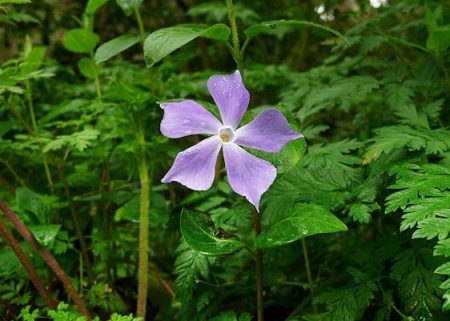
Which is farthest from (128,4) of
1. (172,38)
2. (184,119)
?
(184,119)

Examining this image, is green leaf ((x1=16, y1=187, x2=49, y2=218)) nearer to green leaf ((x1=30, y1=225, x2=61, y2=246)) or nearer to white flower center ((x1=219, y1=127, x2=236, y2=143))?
green leaf ((x1=30, y1=225, x2=61, y2=246))

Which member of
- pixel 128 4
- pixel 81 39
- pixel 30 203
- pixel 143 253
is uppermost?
pixel 128 4

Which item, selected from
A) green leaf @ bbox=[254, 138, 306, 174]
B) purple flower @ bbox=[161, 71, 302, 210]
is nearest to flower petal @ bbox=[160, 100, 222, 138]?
purple flower @ bbox=[161, 71, 302, 210]

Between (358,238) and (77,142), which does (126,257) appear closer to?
(77,142)

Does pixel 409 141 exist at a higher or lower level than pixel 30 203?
higher

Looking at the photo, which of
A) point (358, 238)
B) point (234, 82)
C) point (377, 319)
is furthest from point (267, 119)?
point (358, 238)

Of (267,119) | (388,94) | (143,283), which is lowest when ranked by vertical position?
(143,283)

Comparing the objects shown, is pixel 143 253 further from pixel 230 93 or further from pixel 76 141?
pixel 230 93
